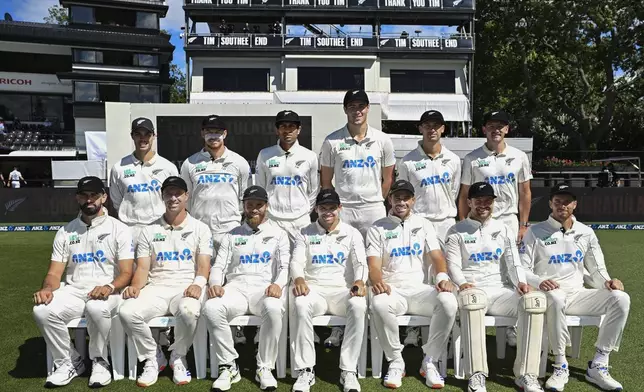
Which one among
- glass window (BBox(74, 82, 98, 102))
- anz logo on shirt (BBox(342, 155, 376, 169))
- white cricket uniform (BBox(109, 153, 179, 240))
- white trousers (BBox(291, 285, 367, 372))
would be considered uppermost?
glass window (BBox(74, 82, 98, 102))


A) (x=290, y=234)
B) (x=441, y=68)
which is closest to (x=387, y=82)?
(x=441, y=68)

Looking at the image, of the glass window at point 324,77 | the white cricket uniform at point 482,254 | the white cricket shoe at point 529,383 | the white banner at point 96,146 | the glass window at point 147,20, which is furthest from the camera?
the glass window at point 147,20

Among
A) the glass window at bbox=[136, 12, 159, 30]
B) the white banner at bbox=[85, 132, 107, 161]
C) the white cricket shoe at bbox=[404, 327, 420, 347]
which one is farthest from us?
the glass window at bbox=[136, 12, 159, 30]

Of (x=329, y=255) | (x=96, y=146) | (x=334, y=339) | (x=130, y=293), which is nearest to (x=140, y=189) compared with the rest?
(x=130, y=293)

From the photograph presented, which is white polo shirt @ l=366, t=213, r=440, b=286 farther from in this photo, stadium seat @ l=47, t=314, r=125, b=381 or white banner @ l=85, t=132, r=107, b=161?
white banner @ l=85, t=132, r=107, b=161

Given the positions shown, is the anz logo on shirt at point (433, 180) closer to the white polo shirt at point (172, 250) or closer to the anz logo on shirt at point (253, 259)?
the anz logo on shirt at point (253, 259)

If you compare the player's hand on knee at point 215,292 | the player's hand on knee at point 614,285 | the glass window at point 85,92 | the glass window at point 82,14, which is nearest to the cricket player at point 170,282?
the player's hand on knee at point 215,292

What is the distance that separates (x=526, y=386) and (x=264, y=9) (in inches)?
1128

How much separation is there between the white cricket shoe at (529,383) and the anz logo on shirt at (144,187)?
3.74 metres

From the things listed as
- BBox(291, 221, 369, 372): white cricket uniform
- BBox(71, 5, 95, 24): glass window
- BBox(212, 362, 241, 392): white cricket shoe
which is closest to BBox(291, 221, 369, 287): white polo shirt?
BBox(291, 221, 369, 372): white cricket uniform

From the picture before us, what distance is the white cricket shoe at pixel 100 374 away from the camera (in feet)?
13.4

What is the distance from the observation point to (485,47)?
32250 mm

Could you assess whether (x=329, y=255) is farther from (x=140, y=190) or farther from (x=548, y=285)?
(x=140, y=190)

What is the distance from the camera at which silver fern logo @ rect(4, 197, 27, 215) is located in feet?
49.6
